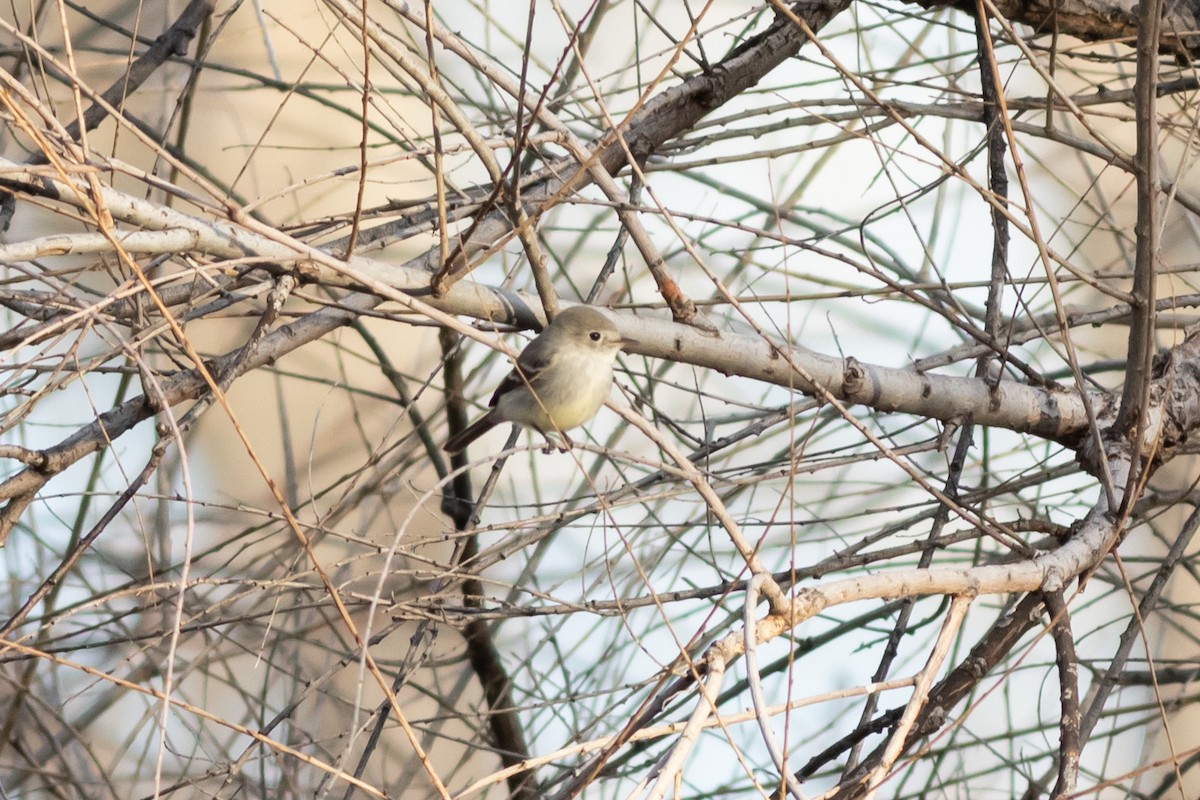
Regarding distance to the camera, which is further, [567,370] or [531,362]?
[531,362]

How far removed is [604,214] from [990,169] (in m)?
2.10

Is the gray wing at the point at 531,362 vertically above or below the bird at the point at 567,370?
above

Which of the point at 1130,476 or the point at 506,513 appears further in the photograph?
the point at 506,513

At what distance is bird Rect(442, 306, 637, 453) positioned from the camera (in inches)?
117

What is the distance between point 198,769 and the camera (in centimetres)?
544

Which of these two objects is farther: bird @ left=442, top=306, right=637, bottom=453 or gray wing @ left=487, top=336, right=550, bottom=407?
gray wing @ left=487, top=336, right=550, bottom=407

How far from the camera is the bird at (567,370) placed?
9.75ft

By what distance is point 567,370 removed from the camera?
3.27 metres

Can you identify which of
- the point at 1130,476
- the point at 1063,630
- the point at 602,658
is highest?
the point at 602,658

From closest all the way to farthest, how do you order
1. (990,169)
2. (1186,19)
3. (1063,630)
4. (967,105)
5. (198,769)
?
(1063,630) → (990,169) → (967,105) → (1186,19) → (198,769)

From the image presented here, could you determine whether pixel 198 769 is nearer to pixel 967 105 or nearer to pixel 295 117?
pixel 295 117

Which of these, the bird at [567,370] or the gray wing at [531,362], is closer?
the bird at [567,370]

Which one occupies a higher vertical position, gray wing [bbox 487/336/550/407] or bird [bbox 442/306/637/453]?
gray wing [bbox 487/336/550/407]

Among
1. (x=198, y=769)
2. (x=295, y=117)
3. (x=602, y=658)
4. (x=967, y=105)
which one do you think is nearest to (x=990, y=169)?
(x=967, y=105)
